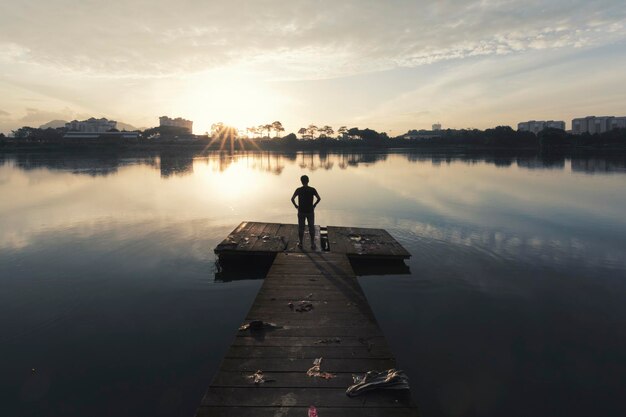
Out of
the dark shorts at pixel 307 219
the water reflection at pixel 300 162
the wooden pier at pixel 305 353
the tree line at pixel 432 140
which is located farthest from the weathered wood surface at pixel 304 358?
the tree line at pixel 432 140

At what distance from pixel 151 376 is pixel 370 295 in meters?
5.96

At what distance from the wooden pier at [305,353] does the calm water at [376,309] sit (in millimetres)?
1216

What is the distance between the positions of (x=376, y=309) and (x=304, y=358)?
4.31 metres

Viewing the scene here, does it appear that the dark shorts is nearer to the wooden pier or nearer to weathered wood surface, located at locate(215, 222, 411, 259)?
weathered wood surface, located at locate(215, 222, 411, 259)

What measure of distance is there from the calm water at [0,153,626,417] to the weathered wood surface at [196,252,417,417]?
122cm

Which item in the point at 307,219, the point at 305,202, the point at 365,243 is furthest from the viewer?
the point at 365,243

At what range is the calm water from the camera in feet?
21.0

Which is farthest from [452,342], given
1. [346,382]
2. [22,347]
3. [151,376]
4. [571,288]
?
[22,347]

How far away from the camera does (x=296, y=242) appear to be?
13.7 meters

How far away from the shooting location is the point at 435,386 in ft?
21.5

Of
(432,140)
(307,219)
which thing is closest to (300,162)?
(307,219)

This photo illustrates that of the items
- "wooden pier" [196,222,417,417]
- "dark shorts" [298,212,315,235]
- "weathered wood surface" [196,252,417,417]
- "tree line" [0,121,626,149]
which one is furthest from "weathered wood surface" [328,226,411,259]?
"tree line" [0,121,626,149]

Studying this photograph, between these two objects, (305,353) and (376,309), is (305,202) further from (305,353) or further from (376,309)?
(305,353)

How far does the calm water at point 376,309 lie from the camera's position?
6.40m
